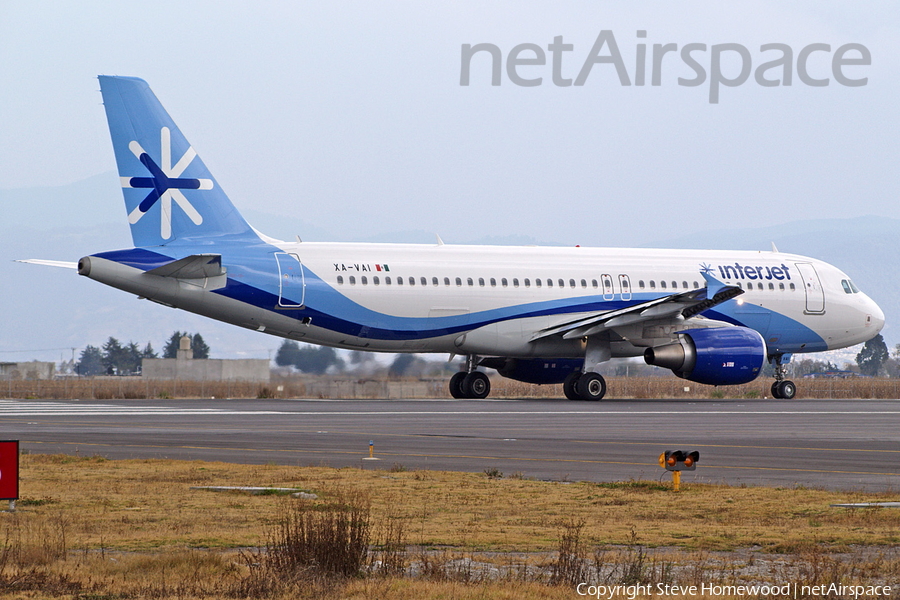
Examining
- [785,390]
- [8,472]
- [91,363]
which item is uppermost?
[91,363]

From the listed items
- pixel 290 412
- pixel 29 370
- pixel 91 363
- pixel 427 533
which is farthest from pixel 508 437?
pixel 91 363

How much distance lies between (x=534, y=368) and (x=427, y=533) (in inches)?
1229

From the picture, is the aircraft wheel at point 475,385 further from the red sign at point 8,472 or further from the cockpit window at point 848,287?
the red sign at point 8,472

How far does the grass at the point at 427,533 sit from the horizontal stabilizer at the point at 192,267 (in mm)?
16910

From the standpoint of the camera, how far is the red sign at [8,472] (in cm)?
1122

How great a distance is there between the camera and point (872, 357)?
469 ft

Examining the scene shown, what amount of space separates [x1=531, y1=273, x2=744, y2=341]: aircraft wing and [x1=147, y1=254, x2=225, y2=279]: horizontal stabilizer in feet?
36.9

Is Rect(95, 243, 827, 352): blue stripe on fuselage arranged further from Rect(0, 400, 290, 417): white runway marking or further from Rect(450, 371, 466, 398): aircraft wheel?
Rect(0, 400, 290, 417): white runway marking

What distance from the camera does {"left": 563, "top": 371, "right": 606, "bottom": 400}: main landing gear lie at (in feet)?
128

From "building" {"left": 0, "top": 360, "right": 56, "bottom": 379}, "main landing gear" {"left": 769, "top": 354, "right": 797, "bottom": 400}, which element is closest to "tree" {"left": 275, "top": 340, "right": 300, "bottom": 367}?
"main landing gear" {"left": 769, "top": 354, "right": 797, "bottom": 400}

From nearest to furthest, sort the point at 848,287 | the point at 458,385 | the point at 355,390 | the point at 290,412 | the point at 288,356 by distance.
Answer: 1. the point at 290,412
2. the point at 458,385
3. the point at 848,287
4. the point at 288,356
5. the point at 355,390

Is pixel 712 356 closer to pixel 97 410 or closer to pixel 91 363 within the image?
pixel 97 410

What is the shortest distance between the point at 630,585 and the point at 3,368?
8436cm

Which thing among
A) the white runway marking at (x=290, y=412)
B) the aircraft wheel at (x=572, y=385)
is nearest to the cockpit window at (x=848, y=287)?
the white runway marking at (x=290, y=412)
